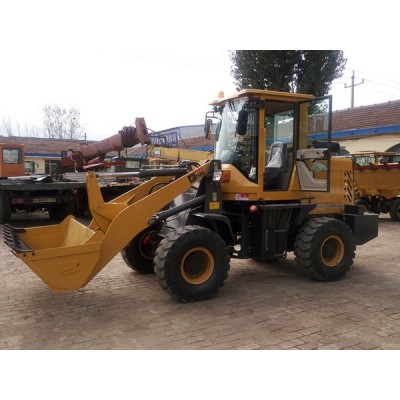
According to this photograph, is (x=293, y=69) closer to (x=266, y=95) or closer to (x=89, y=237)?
(x=266, y=95)

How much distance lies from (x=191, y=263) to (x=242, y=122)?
1.84 meters

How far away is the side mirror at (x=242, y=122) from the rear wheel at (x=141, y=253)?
6.22 ft

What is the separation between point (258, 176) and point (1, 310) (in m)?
3.44

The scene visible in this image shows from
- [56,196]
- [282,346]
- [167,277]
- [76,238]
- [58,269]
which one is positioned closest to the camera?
[282,346]

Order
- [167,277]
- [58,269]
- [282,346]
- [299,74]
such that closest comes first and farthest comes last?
[282,346] < [58,269] < [167,277] < [299,74]

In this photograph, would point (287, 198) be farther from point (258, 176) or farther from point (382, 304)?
point (382, 304)

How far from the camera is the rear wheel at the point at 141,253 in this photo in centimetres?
592

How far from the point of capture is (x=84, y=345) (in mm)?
3730

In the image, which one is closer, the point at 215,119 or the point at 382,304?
the point at 382,304

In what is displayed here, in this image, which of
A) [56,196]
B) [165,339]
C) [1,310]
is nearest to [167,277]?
[165,339]

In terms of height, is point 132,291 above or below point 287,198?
below

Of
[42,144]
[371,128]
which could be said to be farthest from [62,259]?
[42,144]

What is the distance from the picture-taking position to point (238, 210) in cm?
572

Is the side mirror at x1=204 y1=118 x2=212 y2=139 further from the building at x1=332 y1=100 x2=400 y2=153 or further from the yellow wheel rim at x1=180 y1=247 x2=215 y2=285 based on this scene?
the building at x1=332 y1=100 x2=400 y2=153
